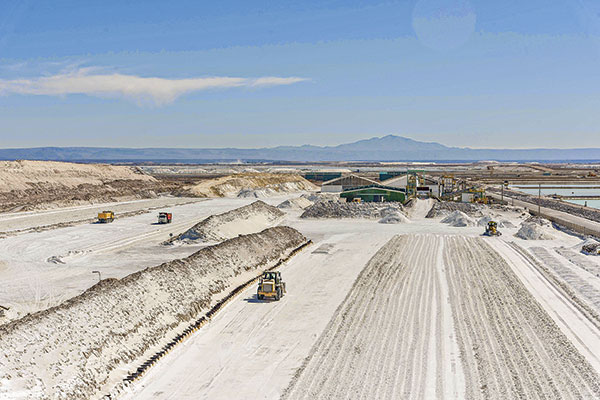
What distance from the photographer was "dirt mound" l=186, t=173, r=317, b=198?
94.7 metres

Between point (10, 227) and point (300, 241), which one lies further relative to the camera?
point (10, 227)

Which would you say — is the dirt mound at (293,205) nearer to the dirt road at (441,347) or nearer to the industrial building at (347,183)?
the industrial building at (347,183)

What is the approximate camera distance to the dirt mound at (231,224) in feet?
145

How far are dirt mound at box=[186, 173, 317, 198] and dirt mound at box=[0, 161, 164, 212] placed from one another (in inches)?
331

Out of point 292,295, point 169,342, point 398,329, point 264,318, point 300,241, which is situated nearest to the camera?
point 169,342

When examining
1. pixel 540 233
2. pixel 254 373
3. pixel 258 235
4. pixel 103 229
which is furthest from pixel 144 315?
pixel 540 233

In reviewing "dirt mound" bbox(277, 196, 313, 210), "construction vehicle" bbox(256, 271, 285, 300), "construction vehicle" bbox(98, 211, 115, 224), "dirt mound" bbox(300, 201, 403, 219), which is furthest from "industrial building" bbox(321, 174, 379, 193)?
"construction vehicle" bbox(256, 271, 285, 300)

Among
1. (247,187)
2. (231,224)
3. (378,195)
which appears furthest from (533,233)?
(247,187)

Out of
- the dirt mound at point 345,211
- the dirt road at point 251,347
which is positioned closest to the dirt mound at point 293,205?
the dirt mound at point 345,211

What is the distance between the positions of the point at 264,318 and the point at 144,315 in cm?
495

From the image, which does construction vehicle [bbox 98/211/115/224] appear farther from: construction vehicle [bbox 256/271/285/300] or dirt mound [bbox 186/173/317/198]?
dirt mound [bbox 186/173/317/198]

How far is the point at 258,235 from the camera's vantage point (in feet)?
129

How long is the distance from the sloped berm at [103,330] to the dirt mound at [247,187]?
65.5 meters

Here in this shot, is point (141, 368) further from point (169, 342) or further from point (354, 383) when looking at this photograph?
point (354, 383)
